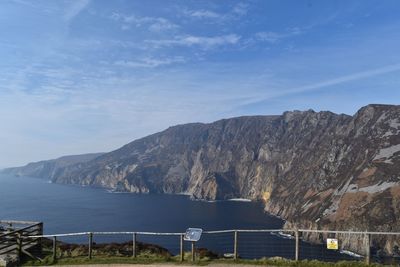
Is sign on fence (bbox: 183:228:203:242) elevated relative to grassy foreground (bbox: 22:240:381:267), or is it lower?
elevated

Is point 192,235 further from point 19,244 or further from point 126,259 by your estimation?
point 19,244

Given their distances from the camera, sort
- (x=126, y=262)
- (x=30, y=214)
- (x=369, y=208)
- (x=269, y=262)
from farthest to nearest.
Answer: (x=30, y=214)
(x=369, y=208)
(x=126, y=262)
(x=269, y=262)

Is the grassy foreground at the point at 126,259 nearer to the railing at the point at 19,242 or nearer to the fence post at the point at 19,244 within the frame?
the fence post at the point at 19,244

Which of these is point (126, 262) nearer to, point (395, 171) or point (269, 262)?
point (269, 262)

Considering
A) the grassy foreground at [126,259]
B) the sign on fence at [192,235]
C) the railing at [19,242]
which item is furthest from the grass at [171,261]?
the sign on fence at [192,235]

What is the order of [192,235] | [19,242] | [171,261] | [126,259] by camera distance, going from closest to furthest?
[192,235]
[171,261]
[126,259]
[19,242]

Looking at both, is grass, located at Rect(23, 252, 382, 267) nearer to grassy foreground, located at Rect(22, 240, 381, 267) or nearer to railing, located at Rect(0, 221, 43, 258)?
grassy foreground, located at Rect(22, 240, 381, 267)

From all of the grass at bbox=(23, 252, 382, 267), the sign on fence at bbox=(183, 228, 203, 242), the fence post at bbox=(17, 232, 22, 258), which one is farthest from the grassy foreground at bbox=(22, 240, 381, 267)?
the sign on fence at bbox=(183, 228, 203, 242)

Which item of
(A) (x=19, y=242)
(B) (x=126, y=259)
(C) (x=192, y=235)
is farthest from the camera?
(A) (x=19, y=242)

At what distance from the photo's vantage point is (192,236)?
984 inches

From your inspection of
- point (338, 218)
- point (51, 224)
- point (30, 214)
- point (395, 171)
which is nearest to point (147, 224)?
point (51, 224)

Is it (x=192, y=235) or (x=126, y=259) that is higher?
(x=192, y=235)

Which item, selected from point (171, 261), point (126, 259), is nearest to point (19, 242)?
point (126, 259)

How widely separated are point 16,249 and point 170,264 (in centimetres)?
1081
